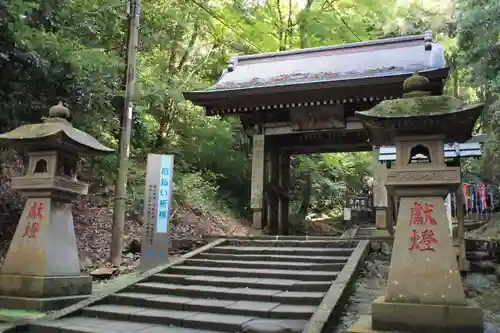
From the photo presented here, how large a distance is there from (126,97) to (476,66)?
37.9 ft

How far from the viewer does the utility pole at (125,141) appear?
9.12m

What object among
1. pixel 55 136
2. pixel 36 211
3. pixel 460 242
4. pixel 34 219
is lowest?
pixel 460 242

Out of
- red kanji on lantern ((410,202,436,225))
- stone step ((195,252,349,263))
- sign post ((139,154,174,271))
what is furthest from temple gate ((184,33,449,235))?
red kanji on lantern ((410,202,436,225))

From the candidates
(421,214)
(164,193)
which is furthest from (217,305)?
(164,193)

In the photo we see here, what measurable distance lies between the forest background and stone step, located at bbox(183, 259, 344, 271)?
2.76 m

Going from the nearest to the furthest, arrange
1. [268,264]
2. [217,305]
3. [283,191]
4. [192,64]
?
[217,305], [268,264], [283,191], [192,64]

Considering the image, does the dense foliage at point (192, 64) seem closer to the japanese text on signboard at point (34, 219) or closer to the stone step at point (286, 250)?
the japanese text on signboard at point (34, 219)

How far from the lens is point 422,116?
16.4 ft

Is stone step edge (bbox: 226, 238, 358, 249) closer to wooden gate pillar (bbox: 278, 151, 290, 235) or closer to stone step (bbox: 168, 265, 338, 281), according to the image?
stone step (bbox: 168, 265, 338, 281)

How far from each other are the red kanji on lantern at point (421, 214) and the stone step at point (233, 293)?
6.51 feet

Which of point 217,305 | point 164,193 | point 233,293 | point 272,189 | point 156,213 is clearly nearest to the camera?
point 217,305

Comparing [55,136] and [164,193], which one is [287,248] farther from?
[55,136]

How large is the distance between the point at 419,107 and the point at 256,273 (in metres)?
4.33

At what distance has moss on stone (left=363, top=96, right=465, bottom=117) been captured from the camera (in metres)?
5.04
